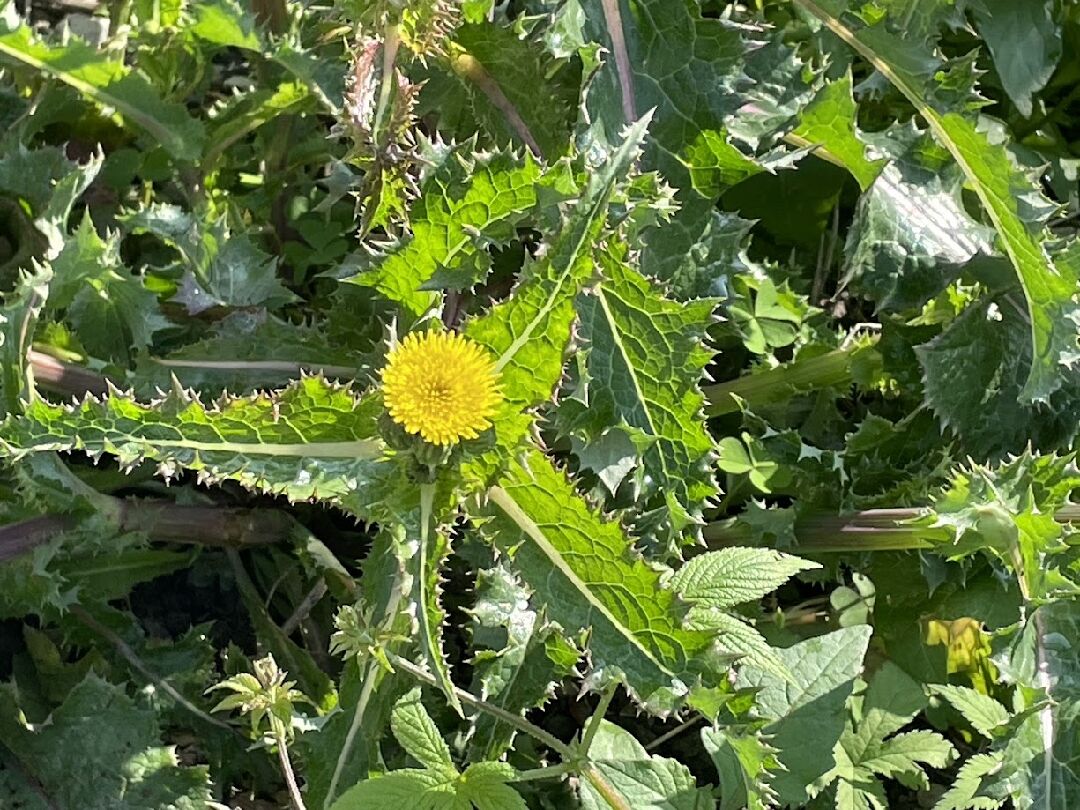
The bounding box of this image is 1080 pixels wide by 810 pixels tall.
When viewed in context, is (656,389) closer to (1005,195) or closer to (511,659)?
(511,659)

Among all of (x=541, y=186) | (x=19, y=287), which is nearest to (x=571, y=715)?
(x=541, y=186)

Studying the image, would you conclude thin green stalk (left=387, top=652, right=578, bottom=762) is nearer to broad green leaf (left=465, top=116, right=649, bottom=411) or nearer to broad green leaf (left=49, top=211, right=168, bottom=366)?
broad green leaf (left=465, top=116, right=649, bottom=411)

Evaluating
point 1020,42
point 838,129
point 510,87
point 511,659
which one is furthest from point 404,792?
point 1020,42

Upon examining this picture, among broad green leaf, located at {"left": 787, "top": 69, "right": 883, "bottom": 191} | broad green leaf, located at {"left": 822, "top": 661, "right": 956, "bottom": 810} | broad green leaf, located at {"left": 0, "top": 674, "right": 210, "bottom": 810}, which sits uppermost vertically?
broad green leaf, located at {"left": 787, "top": 69, "right": 883, "bottom": 191}

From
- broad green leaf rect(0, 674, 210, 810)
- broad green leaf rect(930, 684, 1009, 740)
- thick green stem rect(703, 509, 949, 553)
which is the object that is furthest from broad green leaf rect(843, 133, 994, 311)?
broad green leaf rect(0, 674, 210, 810)

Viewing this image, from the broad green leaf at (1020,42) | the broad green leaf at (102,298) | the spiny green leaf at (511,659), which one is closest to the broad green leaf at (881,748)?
the spiny green leaf at (511,659)

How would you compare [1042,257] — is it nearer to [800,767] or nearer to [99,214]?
[800,767]
